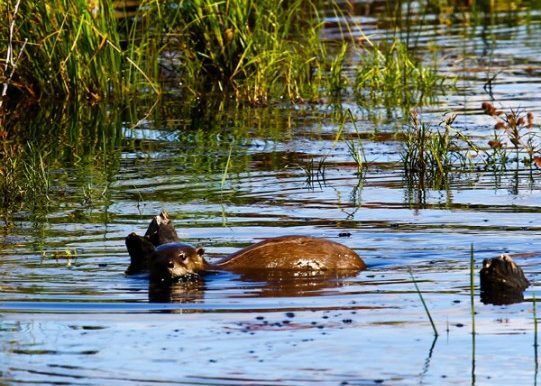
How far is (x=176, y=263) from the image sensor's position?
798cm

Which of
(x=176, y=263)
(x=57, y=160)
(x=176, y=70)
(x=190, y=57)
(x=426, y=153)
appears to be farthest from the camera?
(x=176, y=70)

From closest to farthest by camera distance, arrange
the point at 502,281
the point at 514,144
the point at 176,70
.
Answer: the point at 502,281, the point at 514,144, the point at 176,70

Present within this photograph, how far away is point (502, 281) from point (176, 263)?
1.85 metres

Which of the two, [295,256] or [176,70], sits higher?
[176,70]

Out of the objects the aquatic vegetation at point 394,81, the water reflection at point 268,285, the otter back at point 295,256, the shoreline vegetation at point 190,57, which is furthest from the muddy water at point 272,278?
the shoreline vegetation at point 190,57

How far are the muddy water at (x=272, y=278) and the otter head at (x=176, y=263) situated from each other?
101mm

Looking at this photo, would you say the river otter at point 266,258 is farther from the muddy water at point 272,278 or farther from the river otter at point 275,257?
the muddy water at point 272,278

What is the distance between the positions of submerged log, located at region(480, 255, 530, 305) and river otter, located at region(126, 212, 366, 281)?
37.9 inches

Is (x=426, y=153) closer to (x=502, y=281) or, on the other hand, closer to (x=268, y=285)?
(x=268, y=285)

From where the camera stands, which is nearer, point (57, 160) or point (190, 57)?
point (57, 160)

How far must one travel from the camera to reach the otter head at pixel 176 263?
7.97 m

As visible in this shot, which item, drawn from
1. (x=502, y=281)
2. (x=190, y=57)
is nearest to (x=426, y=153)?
(x=502, y=281)

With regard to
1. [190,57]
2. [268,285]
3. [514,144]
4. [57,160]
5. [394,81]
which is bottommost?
[268,285]

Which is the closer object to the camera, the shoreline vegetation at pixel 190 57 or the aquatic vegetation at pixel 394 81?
the shoreline vegetation at pixel 190 57
